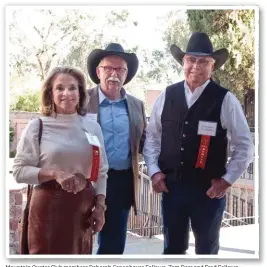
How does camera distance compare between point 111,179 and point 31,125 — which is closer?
point 31,125

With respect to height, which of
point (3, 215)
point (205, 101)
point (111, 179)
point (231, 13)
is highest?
point (231, 13)

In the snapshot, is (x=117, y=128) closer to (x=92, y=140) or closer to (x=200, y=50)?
(x=92, y=140)

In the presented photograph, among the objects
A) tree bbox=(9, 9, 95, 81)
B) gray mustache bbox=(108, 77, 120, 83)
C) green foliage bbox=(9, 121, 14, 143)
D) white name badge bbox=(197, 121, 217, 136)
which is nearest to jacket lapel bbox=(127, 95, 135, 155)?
gray mustache bbox=(108, 77, 120, 83)

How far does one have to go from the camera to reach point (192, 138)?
84.4 inches

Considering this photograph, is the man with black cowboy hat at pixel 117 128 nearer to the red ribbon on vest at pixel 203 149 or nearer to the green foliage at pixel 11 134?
the red ribbon on vest at pixel 203 149

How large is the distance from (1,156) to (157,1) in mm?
1179

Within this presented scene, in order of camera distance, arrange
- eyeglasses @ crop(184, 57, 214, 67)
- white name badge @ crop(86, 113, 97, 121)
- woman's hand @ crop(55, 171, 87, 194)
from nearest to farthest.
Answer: woman's hand @ crop(55, 171, 87, 194) → white name badge @ crop(86, 113, 97, 121) → eyeglasses @ crop(184, 57, 214, 67)

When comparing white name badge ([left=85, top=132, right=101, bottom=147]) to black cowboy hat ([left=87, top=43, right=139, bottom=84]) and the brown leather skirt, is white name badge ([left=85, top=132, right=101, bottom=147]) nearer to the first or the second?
the brown leather skirt

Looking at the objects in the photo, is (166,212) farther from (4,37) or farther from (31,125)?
(4,37)

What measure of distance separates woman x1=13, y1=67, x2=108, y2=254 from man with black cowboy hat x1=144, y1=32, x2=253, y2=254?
379mm

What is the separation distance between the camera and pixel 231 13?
2.24 meters

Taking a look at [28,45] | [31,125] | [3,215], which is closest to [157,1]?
[28,45]

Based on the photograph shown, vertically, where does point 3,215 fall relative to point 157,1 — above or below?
below

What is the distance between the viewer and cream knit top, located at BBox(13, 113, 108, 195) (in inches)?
74.4
